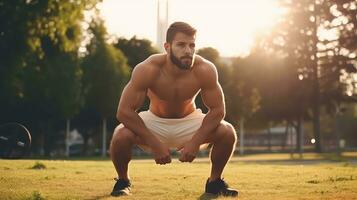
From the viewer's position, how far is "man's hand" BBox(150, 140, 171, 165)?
23.6 ft

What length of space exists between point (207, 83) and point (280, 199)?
1704 millimetres

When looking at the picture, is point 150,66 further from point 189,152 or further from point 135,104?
point 189,152

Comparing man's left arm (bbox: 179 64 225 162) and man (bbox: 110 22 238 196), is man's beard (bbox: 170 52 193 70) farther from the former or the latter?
man's left arm (bbox: 179 64 225 162)

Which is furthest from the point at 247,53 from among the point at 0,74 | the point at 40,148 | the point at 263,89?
the point at 0,74

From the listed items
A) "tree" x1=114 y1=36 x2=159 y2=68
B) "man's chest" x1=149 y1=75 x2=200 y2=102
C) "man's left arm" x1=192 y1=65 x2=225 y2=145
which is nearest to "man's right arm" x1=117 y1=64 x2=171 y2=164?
"man's chest" x1=149 y1=75 x2=200 y2=102

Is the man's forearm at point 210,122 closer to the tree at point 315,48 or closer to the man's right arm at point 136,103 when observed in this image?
the man's right arm at point 136,103

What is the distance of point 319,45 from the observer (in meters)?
46.8

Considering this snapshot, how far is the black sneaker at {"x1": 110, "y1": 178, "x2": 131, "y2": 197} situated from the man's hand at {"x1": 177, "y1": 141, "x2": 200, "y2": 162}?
1078 mm

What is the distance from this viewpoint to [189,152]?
728 centimetres

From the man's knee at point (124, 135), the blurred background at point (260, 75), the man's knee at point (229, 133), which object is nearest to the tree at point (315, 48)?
the blurred background at point (260, 75)

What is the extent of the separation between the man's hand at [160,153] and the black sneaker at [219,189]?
1096 mm

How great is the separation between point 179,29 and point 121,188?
2.31 m

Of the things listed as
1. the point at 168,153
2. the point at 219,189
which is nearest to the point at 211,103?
the point at 168,153

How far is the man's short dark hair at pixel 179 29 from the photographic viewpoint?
7.32 metres
